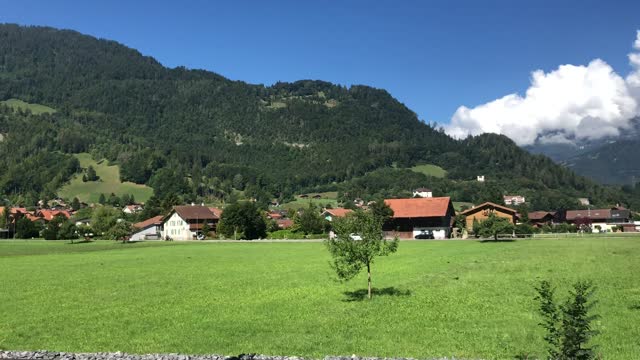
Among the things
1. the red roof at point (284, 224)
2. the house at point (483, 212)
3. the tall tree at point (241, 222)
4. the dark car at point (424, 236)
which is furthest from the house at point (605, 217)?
the tall tree at point (241, 222)

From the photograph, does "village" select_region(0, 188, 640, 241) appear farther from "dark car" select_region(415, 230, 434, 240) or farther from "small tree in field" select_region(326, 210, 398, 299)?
"small tree in field" select_region(326, 210, 398, 299)

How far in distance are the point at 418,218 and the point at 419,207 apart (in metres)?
2.76

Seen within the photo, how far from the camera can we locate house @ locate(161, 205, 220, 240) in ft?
448

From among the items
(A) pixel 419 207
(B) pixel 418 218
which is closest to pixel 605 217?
(A) pixel 419 207

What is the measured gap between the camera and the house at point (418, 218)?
4535 inches

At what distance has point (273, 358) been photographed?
38.2ft

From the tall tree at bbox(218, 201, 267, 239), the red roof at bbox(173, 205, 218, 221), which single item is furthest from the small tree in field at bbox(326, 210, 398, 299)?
Answer: the red roof at bbox(173, 205, 218, 221)

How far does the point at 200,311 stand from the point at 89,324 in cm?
410

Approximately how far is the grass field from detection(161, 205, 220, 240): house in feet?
339

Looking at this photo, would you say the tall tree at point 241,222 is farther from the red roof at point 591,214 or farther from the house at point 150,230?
the red roof at point 591,214

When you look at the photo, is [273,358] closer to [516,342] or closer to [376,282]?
[516,342]

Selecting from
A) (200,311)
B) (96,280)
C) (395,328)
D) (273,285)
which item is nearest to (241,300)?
(200,311)

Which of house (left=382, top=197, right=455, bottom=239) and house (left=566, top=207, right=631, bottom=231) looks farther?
house (left=566, top=207, right=631, bottom=231)

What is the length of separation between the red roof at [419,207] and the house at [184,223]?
160 feet
